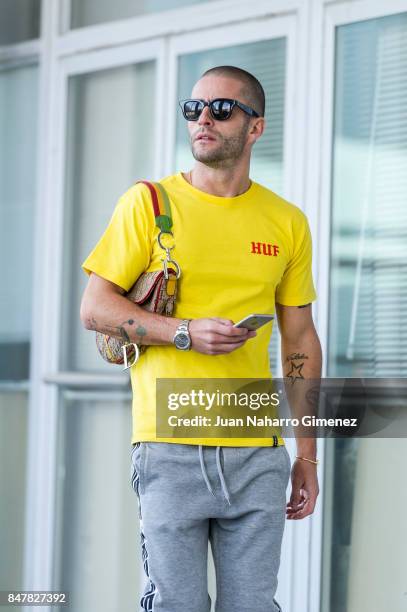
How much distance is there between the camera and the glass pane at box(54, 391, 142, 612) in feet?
17.3

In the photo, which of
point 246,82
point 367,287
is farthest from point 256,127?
point 367,287

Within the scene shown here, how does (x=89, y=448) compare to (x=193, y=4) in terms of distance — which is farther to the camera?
(x=89, y=448)

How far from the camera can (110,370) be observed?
17.5ft

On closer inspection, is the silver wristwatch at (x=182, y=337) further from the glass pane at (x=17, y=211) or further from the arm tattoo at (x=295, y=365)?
the glass pane at (x=17, y=211)

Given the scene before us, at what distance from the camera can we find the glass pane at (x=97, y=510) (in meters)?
5.27

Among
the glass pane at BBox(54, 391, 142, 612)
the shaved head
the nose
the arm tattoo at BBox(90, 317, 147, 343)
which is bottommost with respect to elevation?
the glass pane at BBox(54, 391, 142, 612)

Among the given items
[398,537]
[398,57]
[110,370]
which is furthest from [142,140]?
[398,537]

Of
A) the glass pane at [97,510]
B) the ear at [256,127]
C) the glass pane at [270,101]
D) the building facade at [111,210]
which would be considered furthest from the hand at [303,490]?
the glass pane at [97,510]

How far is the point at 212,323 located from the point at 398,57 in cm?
210

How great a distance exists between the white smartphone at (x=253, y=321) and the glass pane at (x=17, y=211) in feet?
10.3

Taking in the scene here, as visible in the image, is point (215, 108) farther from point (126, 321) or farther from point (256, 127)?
point (126, 321)


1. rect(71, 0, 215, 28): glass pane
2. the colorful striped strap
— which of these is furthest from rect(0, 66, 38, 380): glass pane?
the colorful striped strap

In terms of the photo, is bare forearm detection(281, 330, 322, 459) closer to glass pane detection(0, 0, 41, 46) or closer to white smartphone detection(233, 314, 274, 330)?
white smartphone detection(233, 314, 274, 330)

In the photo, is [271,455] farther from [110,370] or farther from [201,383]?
[110,370]
